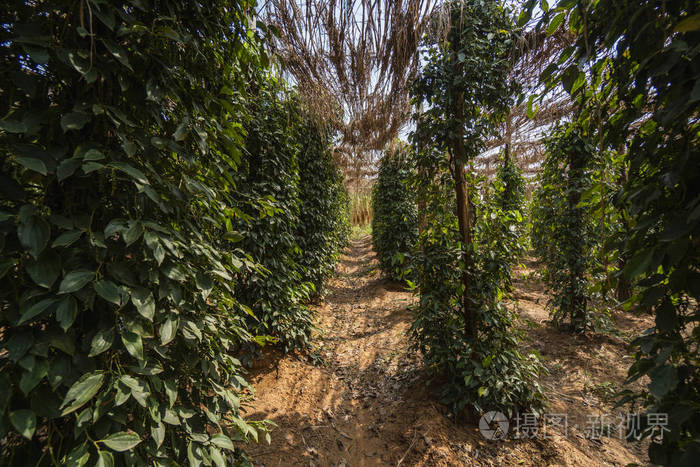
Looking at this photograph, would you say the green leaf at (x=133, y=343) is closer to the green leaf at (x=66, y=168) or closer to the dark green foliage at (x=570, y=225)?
the green leaf at (x=66, y=168)

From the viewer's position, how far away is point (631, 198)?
0.87 metres

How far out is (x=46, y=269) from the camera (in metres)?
0.71

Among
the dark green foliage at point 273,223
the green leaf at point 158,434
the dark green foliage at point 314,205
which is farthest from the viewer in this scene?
the dark green foliage at point 314,205

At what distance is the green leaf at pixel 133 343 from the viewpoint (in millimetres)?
776

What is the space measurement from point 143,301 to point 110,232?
0.23 meters

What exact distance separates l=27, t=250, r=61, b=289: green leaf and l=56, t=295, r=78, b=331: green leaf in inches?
2.1

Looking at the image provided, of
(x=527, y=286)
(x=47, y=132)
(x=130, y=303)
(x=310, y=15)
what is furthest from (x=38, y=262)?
(x=527, y=286)

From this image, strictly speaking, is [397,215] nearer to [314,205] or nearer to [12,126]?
[314,205]

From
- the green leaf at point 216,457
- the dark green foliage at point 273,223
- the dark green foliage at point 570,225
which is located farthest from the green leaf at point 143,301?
the dark green foliage at point 570,225

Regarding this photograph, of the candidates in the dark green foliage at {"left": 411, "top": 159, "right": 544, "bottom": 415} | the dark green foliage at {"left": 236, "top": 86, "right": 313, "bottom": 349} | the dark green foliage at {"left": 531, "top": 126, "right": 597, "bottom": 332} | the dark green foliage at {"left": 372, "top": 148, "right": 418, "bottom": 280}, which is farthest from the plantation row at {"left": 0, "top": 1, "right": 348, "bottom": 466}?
the dark green foliage at {"left": 372, "top": 148, "right": 418, "bottom": 280}

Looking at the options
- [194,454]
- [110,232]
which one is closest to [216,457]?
[194,454]

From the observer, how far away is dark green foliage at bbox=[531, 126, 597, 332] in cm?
351

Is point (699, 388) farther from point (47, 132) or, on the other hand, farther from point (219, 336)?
point (47, 132)

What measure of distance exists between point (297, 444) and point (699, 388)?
2.36m
